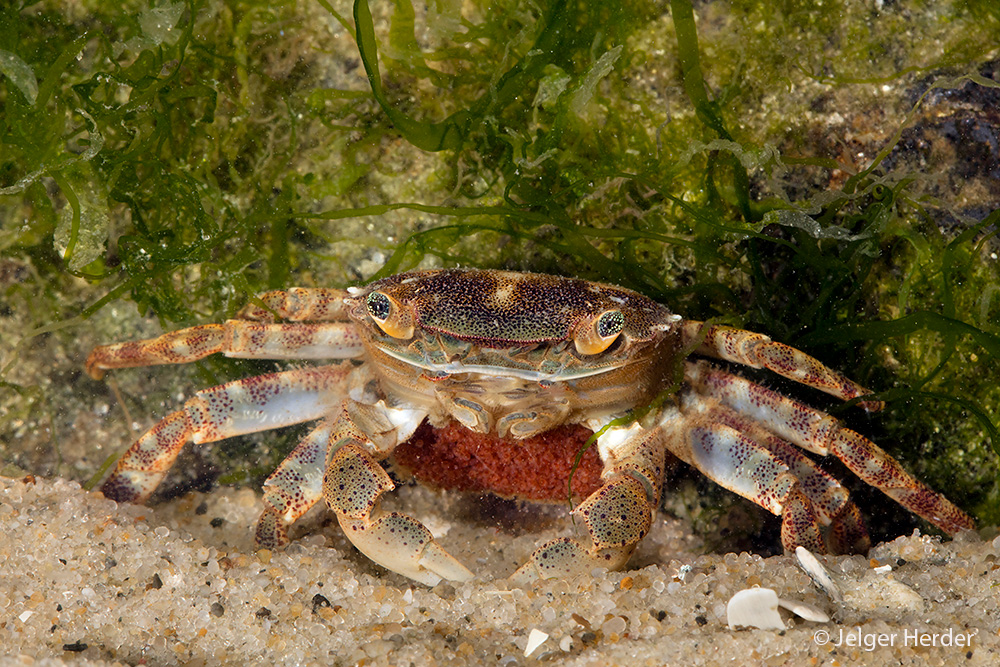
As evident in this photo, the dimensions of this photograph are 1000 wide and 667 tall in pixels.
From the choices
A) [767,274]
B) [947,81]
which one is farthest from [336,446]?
[947,81]

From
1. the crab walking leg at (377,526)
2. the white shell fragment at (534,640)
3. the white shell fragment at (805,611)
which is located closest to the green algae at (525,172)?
the crab walking leg at (377,526)

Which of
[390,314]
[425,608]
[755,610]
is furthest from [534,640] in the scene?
[390,314]

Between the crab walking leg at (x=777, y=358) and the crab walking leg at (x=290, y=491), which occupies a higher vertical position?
the crab walking leg at (x=777, y=358)

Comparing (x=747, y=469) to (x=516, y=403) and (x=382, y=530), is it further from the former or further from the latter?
(x=382, y=530)

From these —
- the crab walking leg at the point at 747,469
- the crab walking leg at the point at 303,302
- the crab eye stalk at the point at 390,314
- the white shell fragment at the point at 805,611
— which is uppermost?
the crab eye stalk at the point at 390,314

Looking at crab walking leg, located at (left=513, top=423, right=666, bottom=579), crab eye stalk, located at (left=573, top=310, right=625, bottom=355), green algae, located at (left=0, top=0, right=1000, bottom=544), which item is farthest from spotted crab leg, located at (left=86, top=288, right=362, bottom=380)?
crab walking leg, located at (left=513, top=423, right=666, bottom=579)

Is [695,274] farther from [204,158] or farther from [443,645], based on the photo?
[204,158]

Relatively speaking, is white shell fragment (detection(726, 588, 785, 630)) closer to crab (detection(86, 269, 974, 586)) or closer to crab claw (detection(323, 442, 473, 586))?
crab (detection(86, 269, 974, 586))

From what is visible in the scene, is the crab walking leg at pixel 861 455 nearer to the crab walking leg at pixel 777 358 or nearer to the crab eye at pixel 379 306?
the crab walking leg at pixel 777 358
